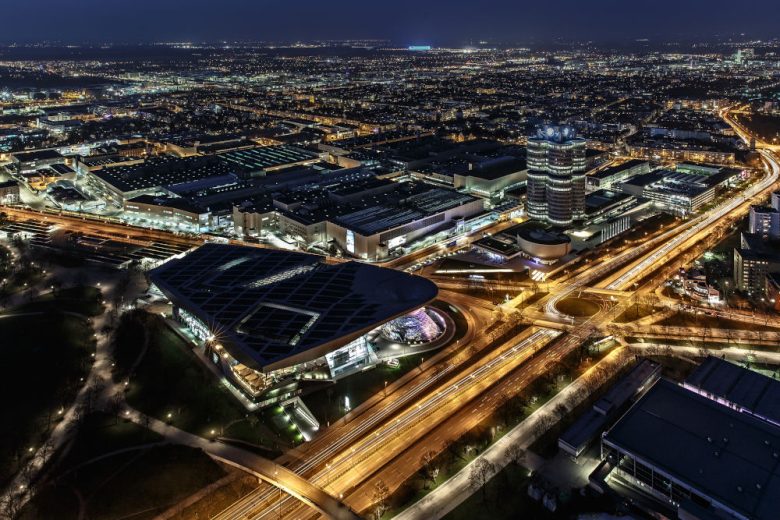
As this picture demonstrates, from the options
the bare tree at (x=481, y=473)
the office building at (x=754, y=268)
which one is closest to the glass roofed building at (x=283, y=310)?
the bare tree at (x=481, y=473)

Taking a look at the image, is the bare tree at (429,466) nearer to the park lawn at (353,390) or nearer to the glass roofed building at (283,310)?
the park lawn at (353,390)

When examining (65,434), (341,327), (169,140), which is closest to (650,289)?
(341,327)

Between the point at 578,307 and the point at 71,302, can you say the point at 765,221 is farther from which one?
the point at 71,302

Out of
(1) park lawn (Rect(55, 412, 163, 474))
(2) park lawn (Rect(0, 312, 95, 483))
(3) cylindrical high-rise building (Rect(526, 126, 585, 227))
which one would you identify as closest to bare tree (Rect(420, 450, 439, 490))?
(1) park lawn (Rect(55, 412, 163, 474))

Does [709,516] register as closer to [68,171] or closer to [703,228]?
[703,228]

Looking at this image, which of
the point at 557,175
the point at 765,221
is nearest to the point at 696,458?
the point at 765,221

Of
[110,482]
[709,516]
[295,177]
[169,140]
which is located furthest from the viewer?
[169,140]

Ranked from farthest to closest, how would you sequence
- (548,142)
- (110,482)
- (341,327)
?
(548,142) < (341,327) < (110,482)
